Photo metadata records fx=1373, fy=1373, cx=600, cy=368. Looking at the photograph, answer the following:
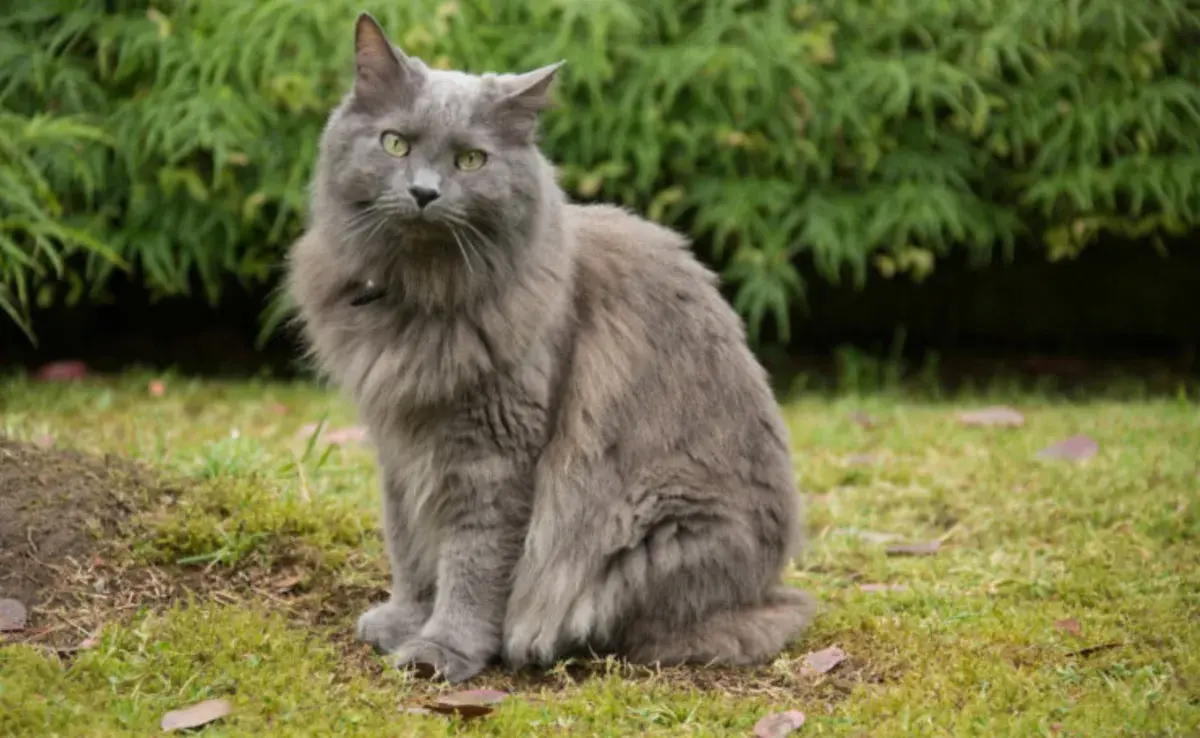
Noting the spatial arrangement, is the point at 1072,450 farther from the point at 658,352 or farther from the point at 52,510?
the point at 52,510

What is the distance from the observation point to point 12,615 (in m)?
3.22

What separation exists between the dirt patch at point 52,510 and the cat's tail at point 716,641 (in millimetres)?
1423

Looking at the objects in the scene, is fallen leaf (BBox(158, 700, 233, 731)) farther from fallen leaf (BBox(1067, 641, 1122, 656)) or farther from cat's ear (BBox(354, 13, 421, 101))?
fallen leaf (BBox(1067, 641, 1122, 656))

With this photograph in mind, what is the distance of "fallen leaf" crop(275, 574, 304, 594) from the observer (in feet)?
11.8

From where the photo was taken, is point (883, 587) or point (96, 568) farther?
point (883, 587)

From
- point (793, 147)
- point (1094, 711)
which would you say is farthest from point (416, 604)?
point (793, 147)

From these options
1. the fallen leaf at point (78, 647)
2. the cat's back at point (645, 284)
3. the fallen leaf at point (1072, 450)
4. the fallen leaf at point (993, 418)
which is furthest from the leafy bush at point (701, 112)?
the fallen leaf at point (78, 647)

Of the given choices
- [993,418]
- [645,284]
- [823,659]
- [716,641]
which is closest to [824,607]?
[823,659]

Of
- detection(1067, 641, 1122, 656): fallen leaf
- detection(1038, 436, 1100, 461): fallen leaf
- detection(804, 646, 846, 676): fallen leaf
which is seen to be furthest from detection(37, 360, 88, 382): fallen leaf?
detection(1067, 641, 1122, 656): fallen leaf

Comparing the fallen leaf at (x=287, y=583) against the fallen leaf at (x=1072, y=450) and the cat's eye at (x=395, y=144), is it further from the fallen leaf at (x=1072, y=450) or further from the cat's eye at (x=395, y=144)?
the fallen leaf at (x=1072, y=450)

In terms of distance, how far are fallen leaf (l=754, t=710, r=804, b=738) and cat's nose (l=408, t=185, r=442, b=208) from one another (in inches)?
52.8

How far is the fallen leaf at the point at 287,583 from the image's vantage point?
359 cm

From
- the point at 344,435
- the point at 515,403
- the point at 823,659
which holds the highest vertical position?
the point at 515,403

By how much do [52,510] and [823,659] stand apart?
6.59 ft
